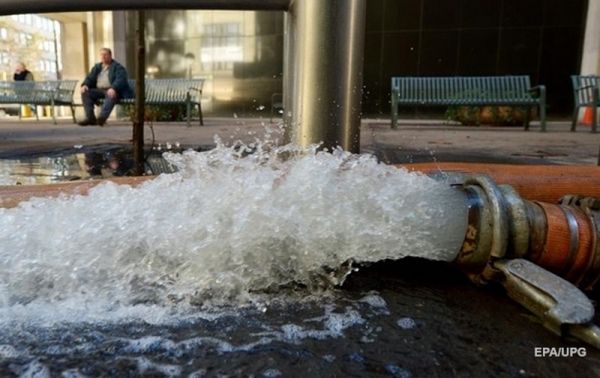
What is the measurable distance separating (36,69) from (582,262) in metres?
31.5

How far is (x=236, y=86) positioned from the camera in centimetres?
1338

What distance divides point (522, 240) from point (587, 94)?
8232 millimetres

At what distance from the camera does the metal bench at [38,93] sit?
420 inches

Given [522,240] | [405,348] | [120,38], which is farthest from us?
[120,38]

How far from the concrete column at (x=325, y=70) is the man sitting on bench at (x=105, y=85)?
6.47 meters

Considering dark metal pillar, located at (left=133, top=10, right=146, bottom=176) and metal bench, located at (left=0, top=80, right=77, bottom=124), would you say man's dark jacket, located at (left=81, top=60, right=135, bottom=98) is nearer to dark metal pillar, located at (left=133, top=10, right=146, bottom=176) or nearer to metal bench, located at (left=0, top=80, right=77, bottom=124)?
metal bench, located at (left=0, top=80, right=77, bottom=124)

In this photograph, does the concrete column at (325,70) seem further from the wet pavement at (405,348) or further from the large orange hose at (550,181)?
the wet pavement at (405,348)

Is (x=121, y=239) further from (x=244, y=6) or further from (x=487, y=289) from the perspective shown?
(x=487, y=289)

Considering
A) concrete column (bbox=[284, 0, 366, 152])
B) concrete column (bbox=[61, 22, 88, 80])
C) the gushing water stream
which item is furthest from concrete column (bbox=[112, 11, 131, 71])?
the gushing water stream

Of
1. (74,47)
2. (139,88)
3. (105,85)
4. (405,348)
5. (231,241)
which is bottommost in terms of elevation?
(405,348)

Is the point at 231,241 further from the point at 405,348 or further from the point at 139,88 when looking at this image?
the point at 139,88

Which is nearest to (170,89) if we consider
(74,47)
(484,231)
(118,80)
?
(118,80)

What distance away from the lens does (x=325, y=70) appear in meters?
1.53

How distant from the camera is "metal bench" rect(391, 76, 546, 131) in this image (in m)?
7.79
